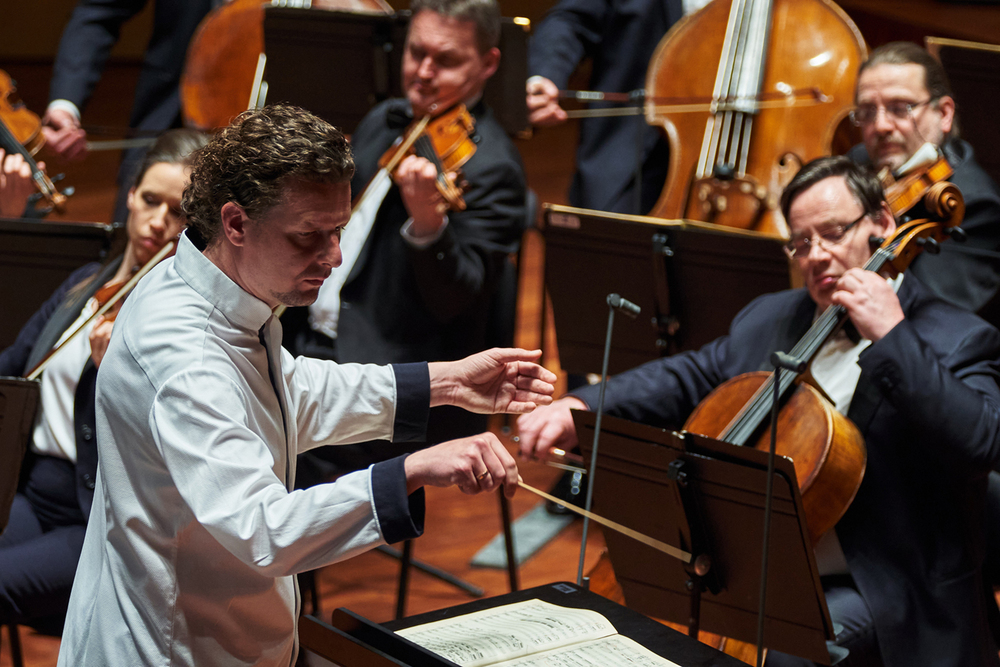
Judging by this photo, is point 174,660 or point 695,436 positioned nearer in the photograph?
point 174,660

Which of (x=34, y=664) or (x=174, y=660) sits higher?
(x=174, y=660)

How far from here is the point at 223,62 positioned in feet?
10.7

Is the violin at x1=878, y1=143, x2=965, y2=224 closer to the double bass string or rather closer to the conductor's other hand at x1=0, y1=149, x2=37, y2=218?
the double bass string

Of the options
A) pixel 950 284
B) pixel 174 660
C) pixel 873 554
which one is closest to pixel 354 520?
pixel 174 660

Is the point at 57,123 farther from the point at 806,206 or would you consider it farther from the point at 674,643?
the point at 674,643

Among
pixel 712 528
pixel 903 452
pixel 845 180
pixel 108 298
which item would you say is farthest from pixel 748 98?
pixel 108 298

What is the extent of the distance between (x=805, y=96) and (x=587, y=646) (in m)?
2.07

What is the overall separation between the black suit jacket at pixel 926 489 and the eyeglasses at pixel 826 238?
0.74 feet

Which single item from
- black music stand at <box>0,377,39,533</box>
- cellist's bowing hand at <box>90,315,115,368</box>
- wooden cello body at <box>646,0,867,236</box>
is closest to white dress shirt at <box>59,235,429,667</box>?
black music stand at <box>0,377,39,533</box>

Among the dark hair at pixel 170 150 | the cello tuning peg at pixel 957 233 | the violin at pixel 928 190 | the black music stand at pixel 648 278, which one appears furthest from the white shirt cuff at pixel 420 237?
the cello tuning peg at pixel 957 233

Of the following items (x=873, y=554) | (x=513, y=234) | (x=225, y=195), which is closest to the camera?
(x=225, y=195)

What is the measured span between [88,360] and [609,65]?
78.2 inches

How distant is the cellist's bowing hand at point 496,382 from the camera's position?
1.59 metres

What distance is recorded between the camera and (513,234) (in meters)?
2.77
